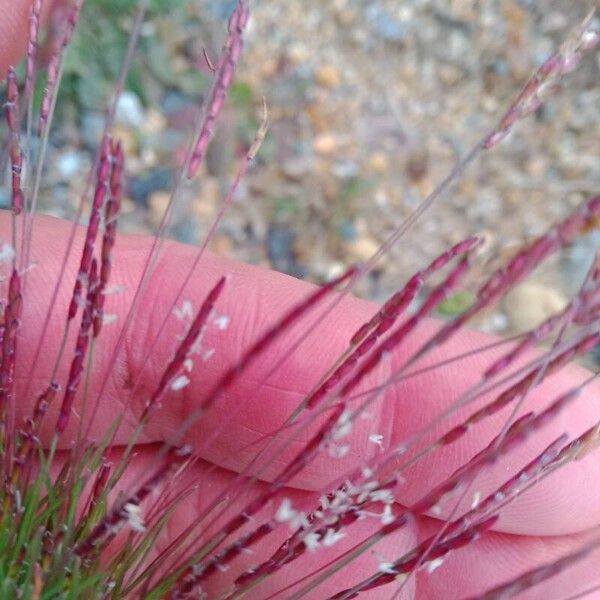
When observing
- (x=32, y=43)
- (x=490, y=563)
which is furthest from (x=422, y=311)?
(x=490, y=563)

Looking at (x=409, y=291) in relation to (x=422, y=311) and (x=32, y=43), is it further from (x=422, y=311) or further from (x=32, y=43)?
(x=32, y=43)

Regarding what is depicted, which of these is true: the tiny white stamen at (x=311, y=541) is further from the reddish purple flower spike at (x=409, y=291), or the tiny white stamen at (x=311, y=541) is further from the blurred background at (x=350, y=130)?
the blurred background at (x=350, y=130)

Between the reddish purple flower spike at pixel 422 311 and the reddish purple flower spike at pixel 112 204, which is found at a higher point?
the reddish purple flower spike at pixel 112 204

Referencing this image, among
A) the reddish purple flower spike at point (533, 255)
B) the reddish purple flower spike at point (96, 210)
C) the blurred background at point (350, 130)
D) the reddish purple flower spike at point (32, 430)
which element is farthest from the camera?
the blurred background at point (350, 130)

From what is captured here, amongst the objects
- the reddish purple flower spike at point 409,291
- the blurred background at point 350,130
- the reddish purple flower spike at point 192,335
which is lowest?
the reddish purple flower spike at point 192,335

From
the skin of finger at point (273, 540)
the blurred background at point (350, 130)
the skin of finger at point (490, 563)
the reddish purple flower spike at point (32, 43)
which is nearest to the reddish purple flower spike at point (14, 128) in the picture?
the reddish purple flower spike at point (32, 43)
